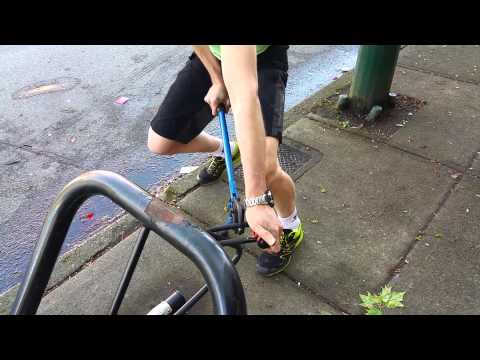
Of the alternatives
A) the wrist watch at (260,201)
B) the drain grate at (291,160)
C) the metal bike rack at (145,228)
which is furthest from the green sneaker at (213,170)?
the metal bike rack at (145,228)

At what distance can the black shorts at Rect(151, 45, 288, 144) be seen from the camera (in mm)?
2041

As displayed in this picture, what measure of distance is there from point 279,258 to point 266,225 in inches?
38.9

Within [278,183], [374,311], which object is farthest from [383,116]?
[374,311]

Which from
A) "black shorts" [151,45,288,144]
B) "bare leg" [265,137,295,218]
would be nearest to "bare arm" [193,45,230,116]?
"black shorts" [151,45,288,144]

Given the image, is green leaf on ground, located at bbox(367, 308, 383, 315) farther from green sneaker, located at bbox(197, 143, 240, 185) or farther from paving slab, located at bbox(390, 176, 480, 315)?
green sneaker, located at bbox(197, 143, 240, 185)

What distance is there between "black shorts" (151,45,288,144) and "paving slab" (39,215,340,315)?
2.45 ft

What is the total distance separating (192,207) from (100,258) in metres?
0.68

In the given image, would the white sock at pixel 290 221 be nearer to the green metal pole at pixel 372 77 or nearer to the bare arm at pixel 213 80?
the bare arm at pixel 213 80

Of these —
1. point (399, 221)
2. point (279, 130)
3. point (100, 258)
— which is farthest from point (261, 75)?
point (100, 258)

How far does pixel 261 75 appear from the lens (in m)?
2.03

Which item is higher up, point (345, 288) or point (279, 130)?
point (279, 130)

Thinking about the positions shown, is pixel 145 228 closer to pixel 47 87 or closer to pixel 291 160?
pixel 291 160
